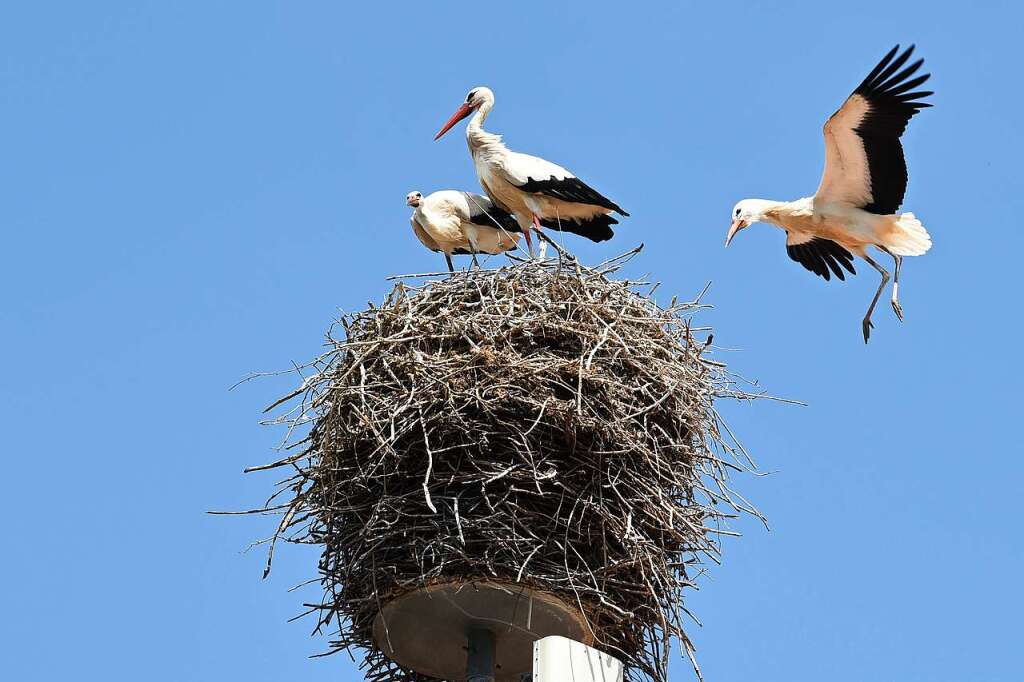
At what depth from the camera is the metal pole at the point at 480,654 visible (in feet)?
24.4

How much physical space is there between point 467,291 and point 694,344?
119cm

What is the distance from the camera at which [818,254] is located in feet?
39.2

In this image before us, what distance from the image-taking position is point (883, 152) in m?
10.8

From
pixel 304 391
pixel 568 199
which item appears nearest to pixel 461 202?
pixel 568 199

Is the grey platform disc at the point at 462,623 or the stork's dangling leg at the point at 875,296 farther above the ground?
the stork's dangling leg at the point at 875,296

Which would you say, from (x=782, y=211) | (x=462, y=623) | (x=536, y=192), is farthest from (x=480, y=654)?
(x=782, y=211)

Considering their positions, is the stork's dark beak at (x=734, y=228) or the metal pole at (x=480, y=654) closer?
the metal pole at (x=480, y=654)

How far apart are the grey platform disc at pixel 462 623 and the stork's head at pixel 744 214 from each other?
4.44m

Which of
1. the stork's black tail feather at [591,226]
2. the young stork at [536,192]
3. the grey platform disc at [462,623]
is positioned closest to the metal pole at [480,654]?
the grey platform disc at [462,623]

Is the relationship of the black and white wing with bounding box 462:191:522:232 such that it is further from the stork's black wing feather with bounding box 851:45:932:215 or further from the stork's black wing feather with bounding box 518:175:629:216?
the stork's black wing feather with bounding box 851:45:932:215

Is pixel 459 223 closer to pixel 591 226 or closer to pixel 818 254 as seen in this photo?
pixel 591 226

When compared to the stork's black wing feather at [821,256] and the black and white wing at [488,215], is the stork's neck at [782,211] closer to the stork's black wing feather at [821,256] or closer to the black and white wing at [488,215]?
the stork's black wing feather at [821,256]

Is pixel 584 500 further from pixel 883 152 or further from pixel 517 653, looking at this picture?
pixel 883 152

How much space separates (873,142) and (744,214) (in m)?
1.04
